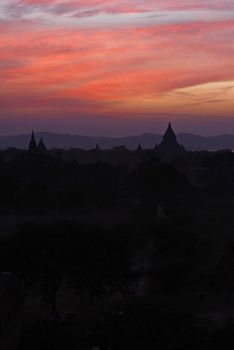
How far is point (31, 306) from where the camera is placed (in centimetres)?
3148

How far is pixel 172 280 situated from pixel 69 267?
5476 mm

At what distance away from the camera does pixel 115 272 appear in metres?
30.3

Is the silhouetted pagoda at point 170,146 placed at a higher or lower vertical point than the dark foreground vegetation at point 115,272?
higher

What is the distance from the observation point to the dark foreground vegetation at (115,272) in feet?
69.4

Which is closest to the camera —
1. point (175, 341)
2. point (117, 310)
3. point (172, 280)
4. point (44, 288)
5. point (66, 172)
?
point (175, 341)

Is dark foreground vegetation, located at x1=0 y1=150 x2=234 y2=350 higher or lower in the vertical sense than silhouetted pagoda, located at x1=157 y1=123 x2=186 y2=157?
lower

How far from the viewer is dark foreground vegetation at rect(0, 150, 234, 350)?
2114cm

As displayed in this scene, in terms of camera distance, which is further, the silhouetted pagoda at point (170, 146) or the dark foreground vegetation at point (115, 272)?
the silhouetted pagoda at point (170, 146)

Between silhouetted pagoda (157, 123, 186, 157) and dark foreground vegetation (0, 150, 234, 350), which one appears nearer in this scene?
dark foreground vegetation (0, 150, 234, 350)

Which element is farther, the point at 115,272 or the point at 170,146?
the point at 170,146

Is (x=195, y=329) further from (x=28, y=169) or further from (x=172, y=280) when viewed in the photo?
(x=28, y=169)

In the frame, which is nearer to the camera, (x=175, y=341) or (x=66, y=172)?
(x=175, y=341)

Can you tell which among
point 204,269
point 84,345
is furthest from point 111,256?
point 84,345

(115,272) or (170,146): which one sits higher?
(170,146)
